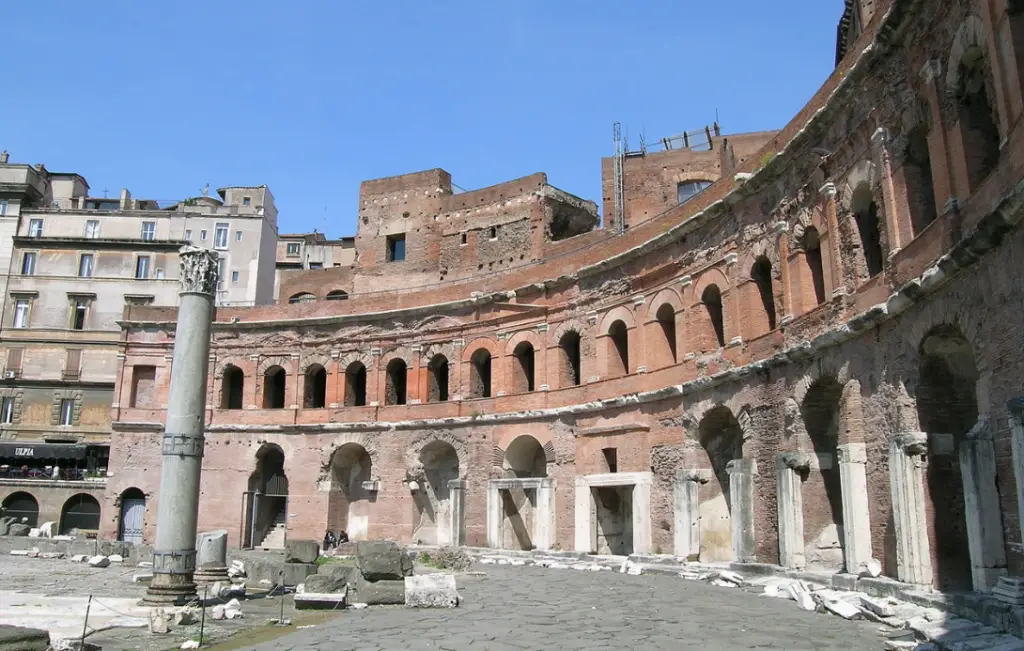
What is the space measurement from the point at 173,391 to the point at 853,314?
10357mm

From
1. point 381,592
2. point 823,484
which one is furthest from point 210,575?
point 823,484

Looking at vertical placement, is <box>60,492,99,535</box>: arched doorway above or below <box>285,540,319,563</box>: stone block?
above

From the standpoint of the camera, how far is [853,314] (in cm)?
1404

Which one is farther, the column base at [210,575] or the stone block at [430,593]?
the column base at [210,575]

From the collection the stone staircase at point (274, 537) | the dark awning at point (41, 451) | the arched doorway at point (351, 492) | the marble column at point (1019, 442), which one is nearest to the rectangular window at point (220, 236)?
the dark awning at point (41, 451)

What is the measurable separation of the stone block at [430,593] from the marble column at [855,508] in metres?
5.74

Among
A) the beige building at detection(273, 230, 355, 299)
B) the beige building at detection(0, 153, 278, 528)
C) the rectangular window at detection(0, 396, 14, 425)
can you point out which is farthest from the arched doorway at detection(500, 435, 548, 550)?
the beige building at detection(273, 230, 355, 299)

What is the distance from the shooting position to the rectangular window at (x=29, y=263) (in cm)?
4088

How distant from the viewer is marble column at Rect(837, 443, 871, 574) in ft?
43.5

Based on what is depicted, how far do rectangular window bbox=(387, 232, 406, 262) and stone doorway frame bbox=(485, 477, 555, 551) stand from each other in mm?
13830

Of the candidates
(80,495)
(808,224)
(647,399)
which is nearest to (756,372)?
(808,224)

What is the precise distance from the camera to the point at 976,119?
11.4 m

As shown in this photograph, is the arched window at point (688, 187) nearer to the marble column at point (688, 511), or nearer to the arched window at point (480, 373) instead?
the arched window at point (480, 373)

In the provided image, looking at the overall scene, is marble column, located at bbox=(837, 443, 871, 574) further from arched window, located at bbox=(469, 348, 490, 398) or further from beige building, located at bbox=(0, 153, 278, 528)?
beige building, located at bbox=(0, 153, 278, 528)
